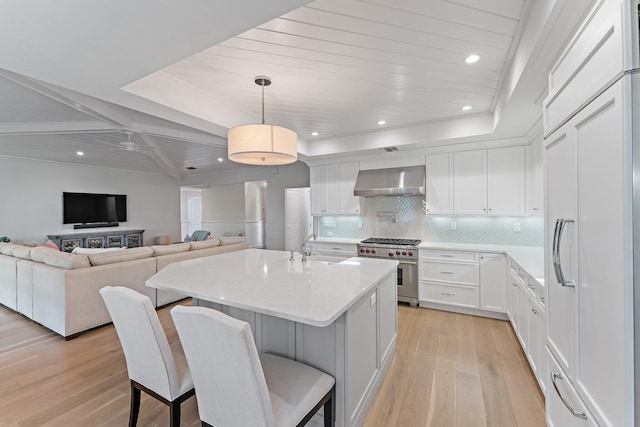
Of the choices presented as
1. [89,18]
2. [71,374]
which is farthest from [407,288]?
[89,18]

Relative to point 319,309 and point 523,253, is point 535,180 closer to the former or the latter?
point 523,253

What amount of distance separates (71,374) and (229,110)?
2890mm

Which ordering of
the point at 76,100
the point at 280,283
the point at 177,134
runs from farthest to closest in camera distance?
the point at 177,134 → the point at 76,100 → the point at 280,283

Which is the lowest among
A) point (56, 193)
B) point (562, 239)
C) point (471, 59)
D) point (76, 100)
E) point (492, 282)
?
point (492, 282)

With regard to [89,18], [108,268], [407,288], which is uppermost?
[89,18]

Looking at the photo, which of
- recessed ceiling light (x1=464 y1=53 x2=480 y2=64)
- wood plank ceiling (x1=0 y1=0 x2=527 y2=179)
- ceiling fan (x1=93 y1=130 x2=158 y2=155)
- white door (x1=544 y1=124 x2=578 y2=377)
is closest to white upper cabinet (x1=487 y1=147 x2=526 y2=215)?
wood plank ceiling (x1=0 y1=0 x2=527 y2=179)

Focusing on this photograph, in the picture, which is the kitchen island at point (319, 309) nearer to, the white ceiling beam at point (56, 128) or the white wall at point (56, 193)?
the white ceiling beam at point (56, 128)

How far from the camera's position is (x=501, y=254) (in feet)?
11.3

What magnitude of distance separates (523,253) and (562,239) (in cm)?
233

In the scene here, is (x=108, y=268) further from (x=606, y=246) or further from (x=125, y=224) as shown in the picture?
(x=125, y=224)

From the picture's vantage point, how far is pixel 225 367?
3.85 feet

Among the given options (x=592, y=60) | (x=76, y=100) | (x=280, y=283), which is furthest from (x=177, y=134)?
(x=592, y=60)

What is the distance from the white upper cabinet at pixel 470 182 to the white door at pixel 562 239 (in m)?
2.51

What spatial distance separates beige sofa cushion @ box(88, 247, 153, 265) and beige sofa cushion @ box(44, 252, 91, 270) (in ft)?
0.27
